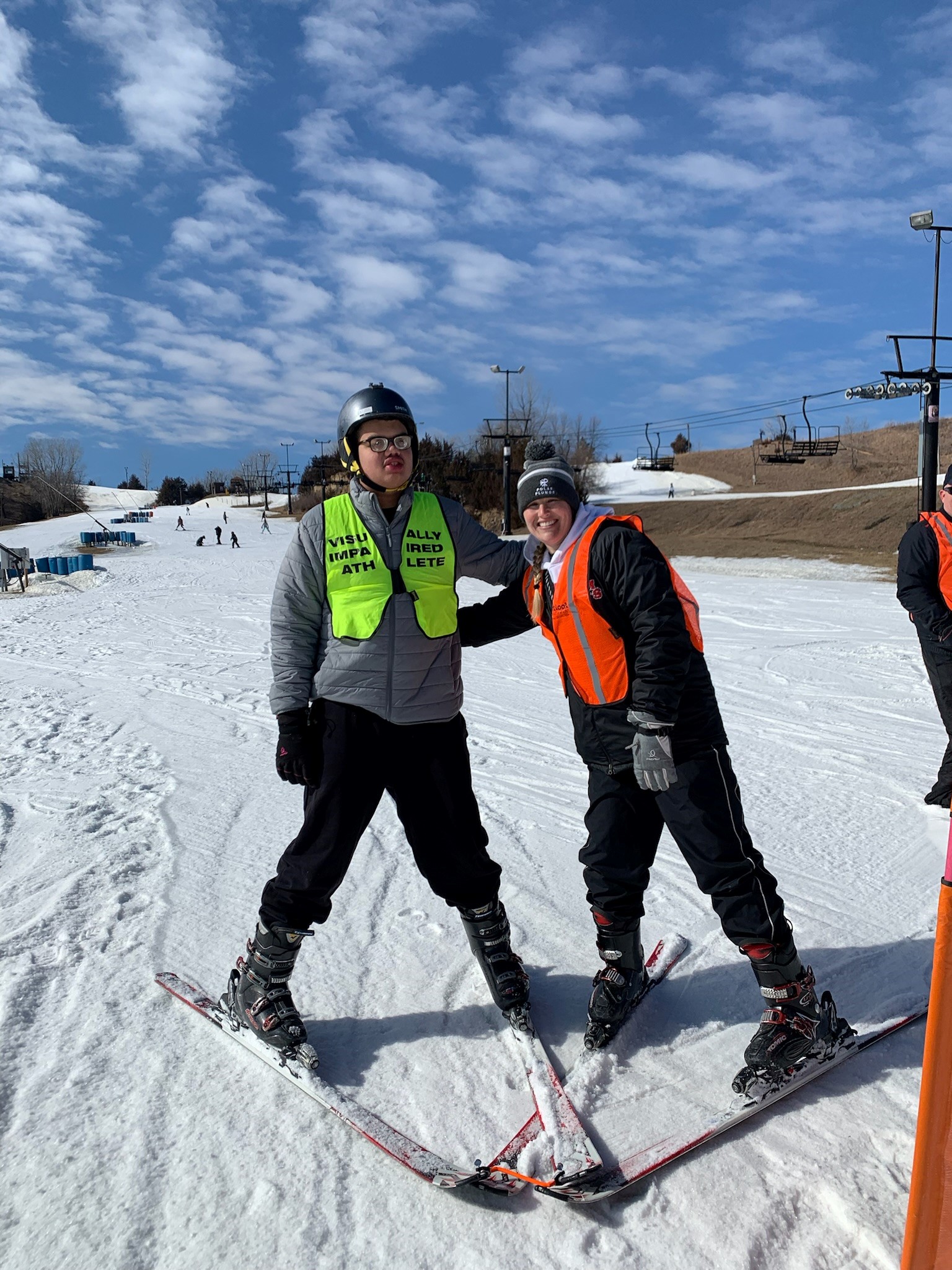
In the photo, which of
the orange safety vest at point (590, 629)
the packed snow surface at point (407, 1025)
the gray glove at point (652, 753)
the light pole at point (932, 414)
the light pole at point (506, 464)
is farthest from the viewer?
the light pole at point (506, 464)

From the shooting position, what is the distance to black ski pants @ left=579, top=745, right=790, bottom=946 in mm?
2508

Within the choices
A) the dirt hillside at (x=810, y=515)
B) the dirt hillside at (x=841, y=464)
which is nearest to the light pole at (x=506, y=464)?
the dirt hillside at (x=810, y=515)

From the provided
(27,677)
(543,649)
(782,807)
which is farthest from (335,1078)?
(543,649)

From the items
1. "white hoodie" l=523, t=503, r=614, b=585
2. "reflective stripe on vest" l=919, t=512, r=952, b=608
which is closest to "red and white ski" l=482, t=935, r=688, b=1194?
"white hoodie" l=523, t=503, r=614, b=585

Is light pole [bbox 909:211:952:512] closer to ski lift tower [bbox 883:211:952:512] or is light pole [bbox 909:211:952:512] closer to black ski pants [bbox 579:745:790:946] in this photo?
ski lift tower [bbox 883:211:952:512]

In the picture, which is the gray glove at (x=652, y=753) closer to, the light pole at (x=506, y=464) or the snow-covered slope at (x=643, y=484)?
the light pole at (x=506, y=464)

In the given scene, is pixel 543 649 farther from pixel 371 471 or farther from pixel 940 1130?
pixel 940 1130

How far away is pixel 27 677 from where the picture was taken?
8797 millimetres

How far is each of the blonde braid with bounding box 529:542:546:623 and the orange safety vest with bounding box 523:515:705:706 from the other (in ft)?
0.25

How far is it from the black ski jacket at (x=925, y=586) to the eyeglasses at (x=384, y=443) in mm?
3174

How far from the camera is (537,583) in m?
2.76

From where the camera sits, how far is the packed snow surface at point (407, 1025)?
79.0 inches

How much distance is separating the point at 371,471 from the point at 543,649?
317 inches

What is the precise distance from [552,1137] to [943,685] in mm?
3569
